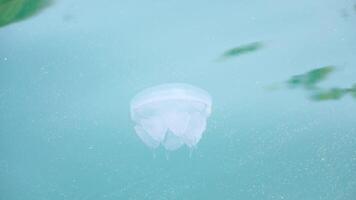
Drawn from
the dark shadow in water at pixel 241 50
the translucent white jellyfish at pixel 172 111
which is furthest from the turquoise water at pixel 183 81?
the translucent white jellyfish at pixel 172 111

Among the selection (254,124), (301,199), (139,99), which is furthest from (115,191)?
(139,99)

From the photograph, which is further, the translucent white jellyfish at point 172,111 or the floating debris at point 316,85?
the floating debris at point 316,85

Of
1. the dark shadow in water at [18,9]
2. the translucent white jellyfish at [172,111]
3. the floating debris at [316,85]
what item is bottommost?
the floating debris at [316,85]

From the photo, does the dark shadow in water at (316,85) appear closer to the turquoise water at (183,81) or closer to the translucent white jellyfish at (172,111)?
the turquoise water at (183,81)

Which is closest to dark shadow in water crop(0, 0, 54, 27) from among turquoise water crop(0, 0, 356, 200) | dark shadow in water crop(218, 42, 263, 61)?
turquoise water crop(0, 0, 356, 200)

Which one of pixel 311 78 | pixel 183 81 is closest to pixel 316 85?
pixel 311 78

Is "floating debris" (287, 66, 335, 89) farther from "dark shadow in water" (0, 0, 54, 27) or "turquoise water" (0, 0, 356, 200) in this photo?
"dark shadow in water" (0, 0, 54, 27)
